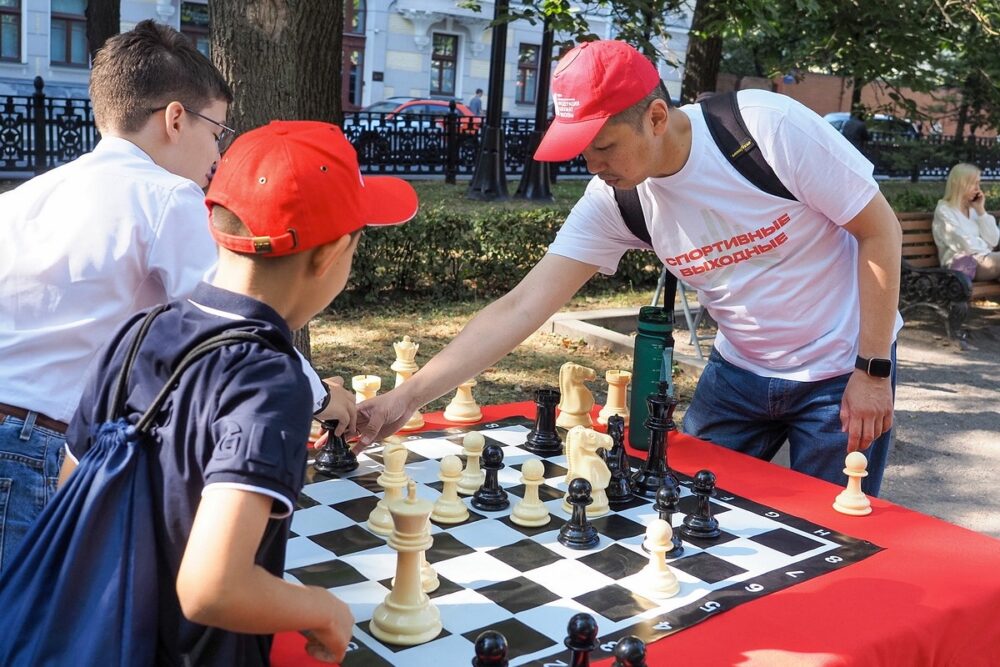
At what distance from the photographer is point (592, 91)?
7.68 feet

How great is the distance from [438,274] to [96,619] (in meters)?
6.87

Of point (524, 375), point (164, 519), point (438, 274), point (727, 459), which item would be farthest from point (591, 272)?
point (438, 274)

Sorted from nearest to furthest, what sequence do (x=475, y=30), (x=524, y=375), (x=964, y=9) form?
(x=524, y=375), (x=964, y=9), (x=475, y=30)

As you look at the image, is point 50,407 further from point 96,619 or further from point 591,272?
point 591,272

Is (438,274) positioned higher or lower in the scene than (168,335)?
lower

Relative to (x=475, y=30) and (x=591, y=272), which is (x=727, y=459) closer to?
(x=591, y=272)

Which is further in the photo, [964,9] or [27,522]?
[964,9]

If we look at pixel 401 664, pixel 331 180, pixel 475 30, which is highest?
pixel 475 30

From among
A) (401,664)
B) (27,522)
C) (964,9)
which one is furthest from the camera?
(964,9)

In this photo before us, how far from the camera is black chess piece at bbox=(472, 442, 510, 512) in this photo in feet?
7.29

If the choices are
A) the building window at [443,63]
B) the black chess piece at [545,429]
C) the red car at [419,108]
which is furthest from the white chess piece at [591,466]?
the building window at [443,63]

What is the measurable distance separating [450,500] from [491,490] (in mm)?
125

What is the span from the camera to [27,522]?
1887 mm

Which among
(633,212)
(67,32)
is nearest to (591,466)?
(633,212)
